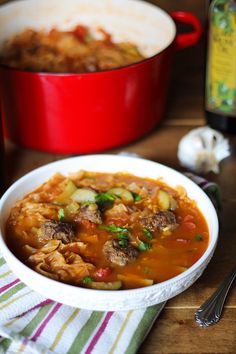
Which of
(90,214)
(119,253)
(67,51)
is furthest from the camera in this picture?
(67,51)

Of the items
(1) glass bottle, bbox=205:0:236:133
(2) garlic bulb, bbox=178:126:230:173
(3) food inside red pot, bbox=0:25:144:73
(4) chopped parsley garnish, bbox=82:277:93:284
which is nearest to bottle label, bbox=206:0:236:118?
(1) glass bottle, bbox=205:0:236:133

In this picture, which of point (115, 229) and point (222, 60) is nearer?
point (115, 229)

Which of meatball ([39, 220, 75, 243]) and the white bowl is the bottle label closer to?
the white bowl

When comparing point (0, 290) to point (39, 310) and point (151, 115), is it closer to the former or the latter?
point (39, 310)

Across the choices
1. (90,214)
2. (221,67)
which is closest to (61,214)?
(90,214)

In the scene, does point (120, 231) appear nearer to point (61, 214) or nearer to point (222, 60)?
point (61, 214)

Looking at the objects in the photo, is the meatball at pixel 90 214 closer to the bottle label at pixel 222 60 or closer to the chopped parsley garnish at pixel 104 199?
the chopped parsley garnish at pixel 104 199

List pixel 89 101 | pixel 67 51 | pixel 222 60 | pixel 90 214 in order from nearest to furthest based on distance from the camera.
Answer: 1. pixel 90 214
2. pixel 89 101
3. pixel 222 60
4. pixel 67 51
